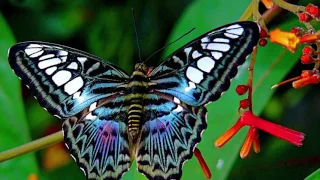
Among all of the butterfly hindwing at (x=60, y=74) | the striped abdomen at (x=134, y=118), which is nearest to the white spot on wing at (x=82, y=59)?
the butterfly hindwing at (x=60, y=74)

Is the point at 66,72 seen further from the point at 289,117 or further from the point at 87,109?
the point at 289,117

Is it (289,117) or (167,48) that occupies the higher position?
(167,48)

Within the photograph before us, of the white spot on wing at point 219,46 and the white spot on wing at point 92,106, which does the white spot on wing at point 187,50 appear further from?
the white spot on wing at point 92,106

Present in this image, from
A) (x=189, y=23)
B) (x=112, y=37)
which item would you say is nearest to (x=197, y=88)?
(x=189, y=23)

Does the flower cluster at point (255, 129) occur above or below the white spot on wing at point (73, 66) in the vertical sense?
below

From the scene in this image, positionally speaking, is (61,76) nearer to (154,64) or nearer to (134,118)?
(134,118)

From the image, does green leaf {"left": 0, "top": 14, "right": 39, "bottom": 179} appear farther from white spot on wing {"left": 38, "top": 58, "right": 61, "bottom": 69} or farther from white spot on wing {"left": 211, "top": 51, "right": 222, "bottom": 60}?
white spot on wing {"left": 211, "top": 51, "right": 222, "bottom": 60}

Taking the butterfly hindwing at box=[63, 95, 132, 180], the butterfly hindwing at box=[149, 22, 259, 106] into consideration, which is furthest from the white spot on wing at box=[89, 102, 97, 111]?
the butterfly hindwing at box=[149, 22, 259, 106]
